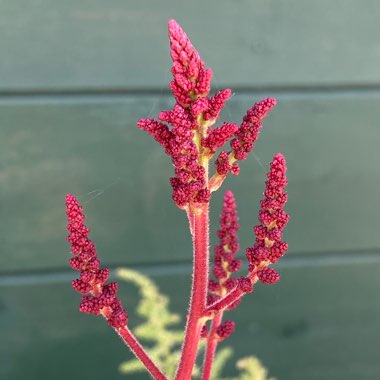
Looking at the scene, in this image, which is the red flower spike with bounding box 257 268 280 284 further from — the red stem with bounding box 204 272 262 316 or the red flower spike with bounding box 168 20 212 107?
the red flower spike with bounding box 168 20 212 107

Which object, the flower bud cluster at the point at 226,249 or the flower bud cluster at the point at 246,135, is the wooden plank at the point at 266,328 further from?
the flower bud cluster at the point at 246,135

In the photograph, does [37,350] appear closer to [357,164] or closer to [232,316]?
[232,316]

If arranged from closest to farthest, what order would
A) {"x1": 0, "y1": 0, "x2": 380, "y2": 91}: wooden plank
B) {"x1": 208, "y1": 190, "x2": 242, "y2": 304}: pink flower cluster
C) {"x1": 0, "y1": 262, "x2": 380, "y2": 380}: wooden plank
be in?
{"x1": 208, "y1": 190, "x2": 242, "y2": 304}: pink flower cluster, {"x1": 0, "y1": 0, "x2": 380, "y2": 91}: wooden plank, {"x1": 0, "y1": 262, "x2": 380, "y2": 380}: wooden plank

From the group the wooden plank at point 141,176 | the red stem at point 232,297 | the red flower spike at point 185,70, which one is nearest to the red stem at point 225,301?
the red stem at point 232,297

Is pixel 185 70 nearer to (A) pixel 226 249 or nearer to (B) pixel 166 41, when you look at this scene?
(A) pixel 226 249

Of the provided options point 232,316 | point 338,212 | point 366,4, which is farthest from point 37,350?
point 366,4

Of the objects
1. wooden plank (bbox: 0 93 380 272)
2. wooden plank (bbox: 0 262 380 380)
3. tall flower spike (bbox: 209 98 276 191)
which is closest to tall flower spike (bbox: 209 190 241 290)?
tall flower spike (bbox: 209 98 276 191)

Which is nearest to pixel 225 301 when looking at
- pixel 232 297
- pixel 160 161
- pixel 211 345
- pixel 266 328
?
pixel 232 297
